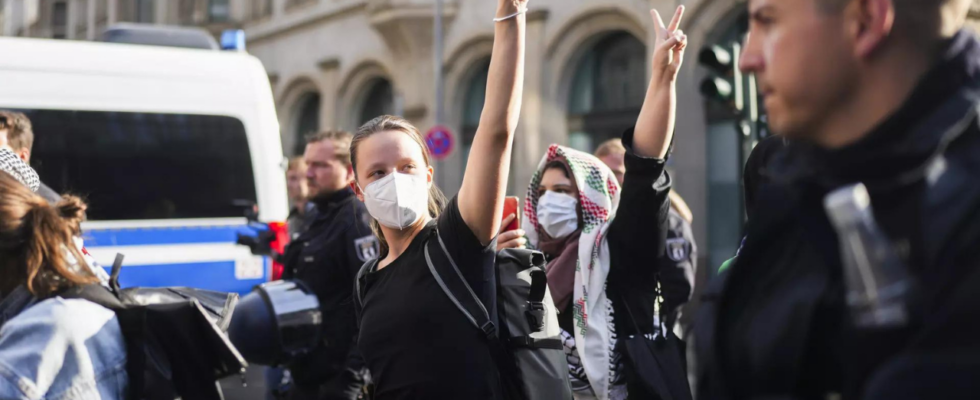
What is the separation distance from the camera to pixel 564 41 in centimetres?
1823

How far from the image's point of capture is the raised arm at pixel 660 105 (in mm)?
2848

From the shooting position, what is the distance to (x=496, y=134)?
8.45 ft

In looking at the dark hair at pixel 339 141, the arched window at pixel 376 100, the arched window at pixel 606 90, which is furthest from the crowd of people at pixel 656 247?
the arched window at pixel 376 100

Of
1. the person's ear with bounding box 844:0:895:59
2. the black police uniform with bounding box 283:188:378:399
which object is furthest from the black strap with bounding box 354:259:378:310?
the black police uniform with bounding box 283:188:378:399

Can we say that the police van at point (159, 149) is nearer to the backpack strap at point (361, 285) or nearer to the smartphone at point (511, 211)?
the smartphone at point (511, 211)

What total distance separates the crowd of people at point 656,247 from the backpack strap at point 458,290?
0.05 ft

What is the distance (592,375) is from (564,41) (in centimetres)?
1518

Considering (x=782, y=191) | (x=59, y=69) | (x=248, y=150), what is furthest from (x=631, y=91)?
(x=782, y=191)

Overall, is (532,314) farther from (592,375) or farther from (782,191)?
(782,191)

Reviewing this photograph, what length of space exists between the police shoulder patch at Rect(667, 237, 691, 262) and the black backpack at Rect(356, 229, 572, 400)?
283 cm

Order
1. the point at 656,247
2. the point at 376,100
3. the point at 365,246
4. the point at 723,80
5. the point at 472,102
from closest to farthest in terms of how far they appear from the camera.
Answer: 1. the point at 656,247
2. the point at 365,246
3. the point at 723,80
4. the point at 472,102
5. the point at 376,100

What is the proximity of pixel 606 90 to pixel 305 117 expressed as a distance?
1007 cm

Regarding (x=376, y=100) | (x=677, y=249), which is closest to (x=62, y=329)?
(x=677, y=249)

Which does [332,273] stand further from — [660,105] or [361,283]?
[660,105]
